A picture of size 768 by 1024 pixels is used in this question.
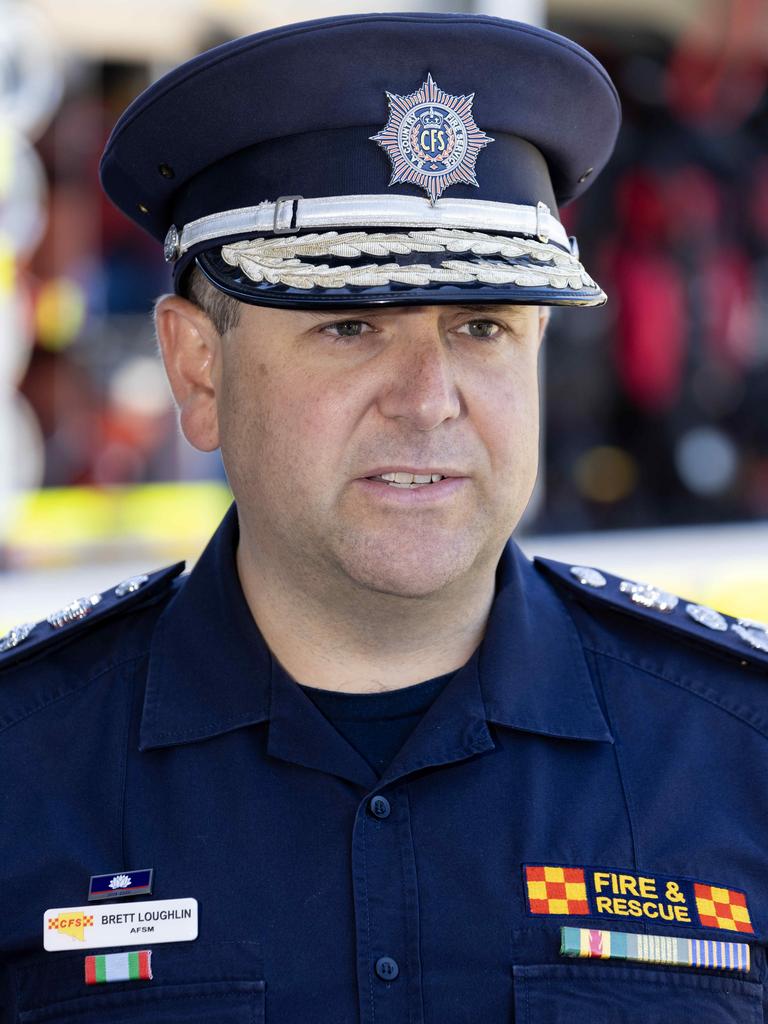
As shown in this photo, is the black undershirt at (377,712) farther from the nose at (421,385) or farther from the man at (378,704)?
the nose at (421,385)

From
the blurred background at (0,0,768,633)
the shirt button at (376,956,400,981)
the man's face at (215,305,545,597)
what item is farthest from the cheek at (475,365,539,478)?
the blurred background at (0,0,768,633)

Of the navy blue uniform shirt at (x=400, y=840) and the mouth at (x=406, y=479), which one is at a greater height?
the mouth at (x=406, y=479)

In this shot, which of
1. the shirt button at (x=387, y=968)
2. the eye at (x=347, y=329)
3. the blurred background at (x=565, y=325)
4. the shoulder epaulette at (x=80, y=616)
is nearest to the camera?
the shirt button at (x=387, y=968)

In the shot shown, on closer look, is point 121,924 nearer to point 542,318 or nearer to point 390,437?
point 390,437

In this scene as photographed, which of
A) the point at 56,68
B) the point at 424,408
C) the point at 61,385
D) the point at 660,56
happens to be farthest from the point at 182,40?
the point at 424,408

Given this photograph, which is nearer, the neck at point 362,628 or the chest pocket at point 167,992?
the chest pocket at point 167,992

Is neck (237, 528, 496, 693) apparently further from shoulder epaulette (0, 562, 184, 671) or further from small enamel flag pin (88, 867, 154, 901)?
small enamel flag pin (88, 867, 154, 901)

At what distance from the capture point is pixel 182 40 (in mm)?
3432

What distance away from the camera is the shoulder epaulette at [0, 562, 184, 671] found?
1844 mm

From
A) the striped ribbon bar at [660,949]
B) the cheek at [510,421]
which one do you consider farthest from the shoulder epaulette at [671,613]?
the striped ribbon bar at [660,949]

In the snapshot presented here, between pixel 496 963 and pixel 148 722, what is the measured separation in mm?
533

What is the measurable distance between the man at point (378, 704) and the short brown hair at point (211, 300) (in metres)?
0.01

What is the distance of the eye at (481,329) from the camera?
5.55ft

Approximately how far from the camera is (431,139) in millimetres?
1639
